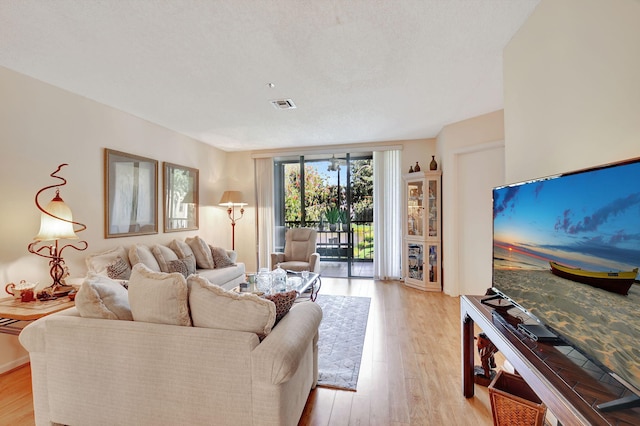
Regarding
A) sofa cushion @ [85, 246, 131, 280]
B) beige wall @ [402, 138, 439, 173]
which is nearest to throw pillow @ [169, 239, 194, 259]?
sofa cushion @ [85, 246, 131, 280]

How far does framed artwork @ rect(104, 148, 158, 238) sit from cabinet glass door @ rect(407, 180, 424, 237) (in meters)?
4.05

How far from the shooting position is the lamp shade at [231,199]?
5297mm

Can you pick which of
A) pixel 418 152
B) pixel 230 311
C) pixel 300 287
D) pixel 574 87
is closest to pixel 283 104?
pixel 300 287

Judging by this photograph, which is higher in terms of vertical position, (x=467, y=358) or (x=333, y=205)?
(x=333, y=205)

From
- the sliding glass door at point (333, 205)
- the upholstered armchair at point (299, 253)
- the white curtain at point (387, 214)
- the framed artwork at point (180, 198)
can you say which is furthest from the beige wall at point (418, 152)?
Result: the framed artwork at point (180, 198)

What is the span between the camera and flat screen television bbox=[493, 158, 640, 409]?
0.86 metres

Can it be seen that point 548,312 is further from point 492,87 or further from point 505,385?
point 492,87

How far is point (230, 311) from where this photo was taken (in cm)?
154

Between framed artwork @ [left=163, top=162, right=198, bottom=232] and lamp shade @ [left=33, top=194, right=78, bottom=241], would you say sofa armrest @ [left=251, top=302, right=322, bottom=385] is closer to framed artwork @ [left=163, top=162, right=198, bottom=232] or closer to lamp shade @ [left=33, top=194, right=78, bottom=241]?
lamp shade @ [left=33, top=194, right=78, bottom=241]

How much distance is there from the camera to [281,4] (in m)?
1.70

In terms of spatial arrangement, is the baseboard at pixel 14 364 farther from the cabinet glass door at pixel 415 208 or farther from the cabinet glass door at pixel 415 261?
the cabinet glass door at pixel 415 208

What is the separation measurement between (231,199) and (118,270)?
2.54 m

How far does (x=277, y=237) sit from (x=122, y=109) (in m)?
3.35

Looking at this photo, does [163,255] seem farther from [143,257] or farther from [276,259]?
[276,259]
